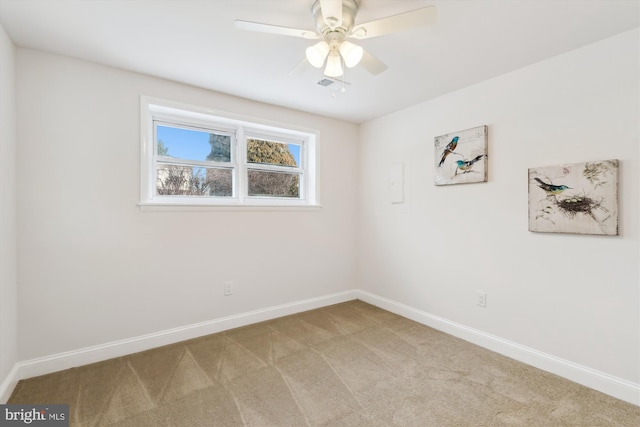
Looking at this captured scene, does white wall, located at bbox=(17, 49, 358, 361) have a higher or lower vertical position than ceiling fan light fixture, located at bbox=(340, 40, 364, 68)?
lower

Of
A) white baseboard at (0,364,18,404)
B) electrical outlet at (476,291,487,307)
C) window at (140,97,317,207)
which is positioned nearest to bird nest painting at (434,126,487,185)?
electrical outlet at (476,291,487,307)

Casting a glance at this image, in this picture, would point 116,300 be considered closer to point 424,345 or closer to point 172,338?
point 172,338

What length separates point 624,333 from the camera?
192 centimetres

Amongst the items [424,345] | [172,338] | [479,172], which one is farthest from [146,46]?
[424,345]

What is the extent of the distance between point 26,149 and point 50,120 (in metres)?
0.27

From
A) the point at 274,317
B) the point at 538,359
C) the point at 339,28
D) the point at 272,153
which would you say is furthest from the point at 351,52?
the point at 274,317

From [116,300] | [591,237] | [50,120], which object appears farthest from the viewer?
[116,300]

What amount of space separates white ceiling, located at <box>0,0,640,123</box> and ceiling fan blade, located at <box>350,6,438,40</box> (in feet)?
0.72

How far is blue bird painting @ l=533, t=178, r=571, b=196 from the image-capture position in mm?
2152

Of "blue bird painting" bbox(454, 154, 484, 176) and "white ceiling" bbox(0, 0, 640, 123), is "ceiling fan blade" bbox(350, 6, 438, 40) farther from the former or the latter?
"blue bird painting" bbox(454, 154, 484, 176)

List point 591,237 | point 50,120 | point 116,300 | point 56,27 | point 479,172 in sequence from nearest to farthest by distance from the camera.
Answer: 1. point 56,27
2. point 591,237
3. point 50,120
4. point 116,300
5. point 479,172

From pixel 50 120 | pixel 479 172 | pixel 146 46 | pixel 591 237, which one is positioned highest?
pixel 146 46

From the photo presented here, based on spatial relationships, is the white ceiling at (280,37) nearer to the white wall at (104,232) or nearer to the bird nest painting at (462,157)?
the white wall at (104,232)

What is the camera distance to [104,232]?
239 cm
